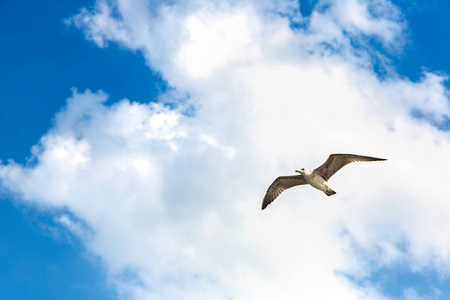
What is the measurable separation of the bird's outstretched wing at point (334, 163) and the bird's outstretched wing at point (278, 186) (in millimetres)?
3924

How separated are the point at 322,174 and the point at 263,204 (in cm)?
834

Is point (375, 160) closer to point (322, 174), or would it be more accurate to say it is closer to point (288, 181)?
point (322, 174)

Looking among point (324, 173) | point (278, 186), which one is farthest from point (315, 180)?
point (278, 186)

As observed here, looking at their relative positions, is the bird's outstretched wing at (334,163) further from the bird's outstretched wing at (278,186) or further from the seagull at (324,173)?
the bird's outstretched wing at (278,186)

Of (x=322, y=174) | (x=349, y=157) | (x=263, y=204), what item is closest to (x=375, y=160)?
(x=349, y=157)

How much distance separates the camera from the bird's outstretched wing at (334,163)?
139 ft

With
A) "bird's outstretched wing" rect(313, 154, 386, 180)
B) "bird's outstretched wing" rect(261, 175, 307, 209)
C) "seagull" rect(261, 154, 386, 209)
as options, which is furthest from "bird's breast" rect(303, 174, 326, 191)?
"bird's outstretched wing" rect(261, 175, 307, 209)

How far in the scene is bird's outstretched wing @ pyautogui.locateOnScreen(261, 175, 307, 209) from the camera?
4934 cm

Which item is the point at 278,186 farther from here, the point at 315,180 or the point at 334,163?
the point at 334,163

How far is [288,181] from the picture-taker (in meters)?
49.7

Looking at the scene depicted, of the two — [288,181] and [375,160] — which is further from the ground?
[288,181]

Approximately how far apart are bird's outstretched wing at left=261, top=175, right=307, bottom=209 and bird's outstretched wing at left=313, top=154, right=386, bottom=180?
12.9 feet

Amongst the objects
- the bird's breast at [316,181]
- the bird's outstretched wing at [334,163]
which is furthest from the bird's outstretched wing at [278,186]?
the bird's outstretched wing at [334,163]

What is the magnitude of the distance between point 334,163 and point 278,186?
8127mm
